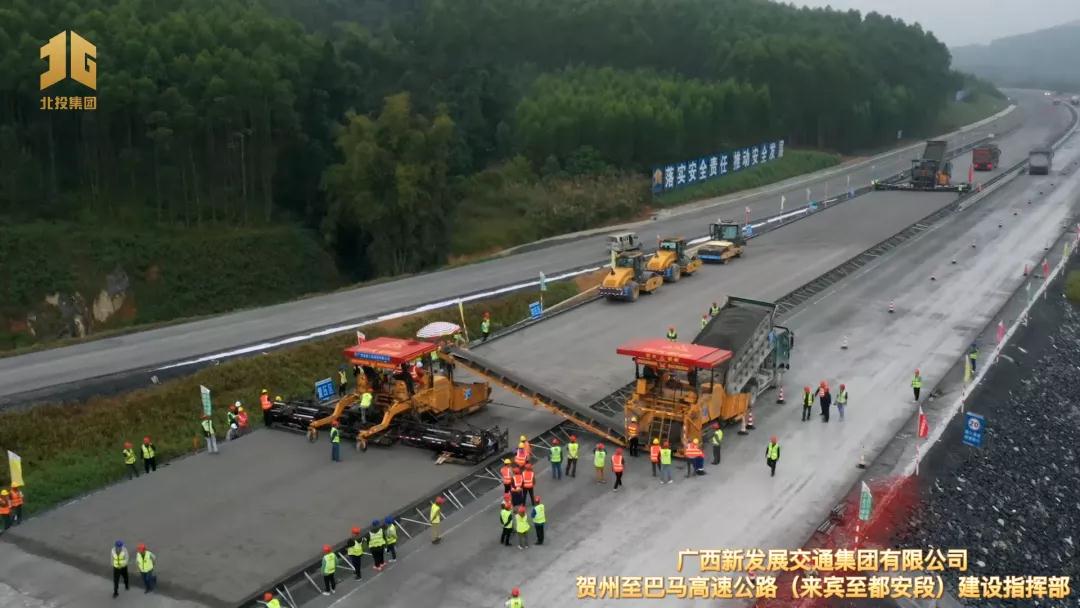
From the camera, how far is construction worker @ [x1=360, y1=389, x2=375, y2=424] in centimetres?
2220

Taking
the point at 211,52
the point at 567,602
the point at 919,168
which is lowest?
the point at 567,602

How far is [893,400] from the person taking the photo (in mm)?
26344

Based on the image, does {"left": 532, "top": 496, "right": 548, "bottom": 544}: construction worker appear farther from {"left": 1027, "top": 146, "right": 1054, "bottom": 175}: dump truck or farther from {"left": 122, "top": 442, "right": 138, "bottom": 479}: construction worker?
{"left": 1027, "top": 146, "right": 1054, "bottom": 175}: dump truck

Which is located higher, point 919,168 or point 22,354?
point 919,168

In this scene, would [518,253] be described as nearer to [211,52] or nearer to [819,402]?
[211,52]

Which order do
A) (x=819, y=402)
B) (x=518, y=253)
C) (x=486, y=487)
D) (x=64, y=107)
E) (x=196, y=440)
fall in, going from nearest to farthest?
(x=486, y=487)
(x=196, y=440)
(x=819, y=402)
(x=64, y=107)
(x=518, y=253)

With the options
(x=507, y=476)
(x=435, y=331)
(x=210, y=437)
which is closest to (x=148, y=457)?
(x=210, y=437)

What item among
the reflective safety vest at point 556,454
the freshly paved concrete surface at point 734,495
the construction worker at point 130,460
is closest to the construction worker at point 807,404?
the freshly paved concrete surface at point 734,495

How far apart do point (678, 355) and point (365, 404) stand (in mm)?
7463

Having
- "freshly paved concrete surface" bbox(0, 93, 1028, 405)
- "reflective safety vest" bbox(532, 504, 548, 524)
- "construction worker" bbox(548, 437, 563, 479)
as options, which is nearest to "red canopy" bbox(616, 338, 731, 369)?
"construction worker" bbox(548, 437, 563, 479)

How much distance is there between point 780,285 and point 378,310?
54.8ft

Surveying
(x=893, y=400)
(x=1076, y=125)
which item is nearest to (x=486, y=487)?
(x=893, y=400)

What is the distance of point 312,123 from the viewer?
2215 inches

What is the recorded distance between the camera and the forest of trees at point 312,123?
47.3 m
